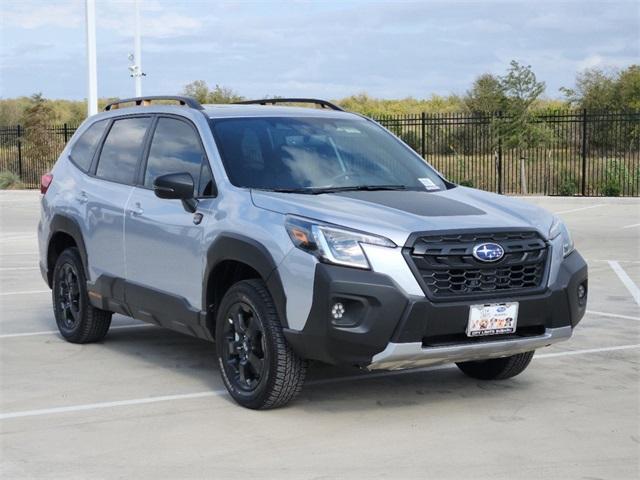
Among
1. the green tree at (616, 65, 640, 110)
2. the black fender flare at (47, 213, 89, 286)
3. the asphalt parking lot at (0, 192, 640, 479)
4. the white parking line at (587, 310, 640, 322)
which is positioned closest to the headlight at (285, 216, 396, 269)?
the asphalt parking lot at (0, 192, 640, 479)

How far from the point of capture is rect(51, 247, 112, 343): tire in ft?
28.4

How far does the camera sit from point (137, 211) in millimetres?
7738

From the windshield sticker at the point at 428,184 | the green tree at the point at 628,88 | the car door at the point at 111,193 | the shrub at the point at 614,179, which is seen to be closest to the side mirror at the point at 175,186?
the car door at the point at 111,193

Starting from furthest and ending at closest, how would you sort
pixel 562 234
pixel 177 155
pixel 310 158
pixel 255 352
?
pixel 177 155 → pixel 310 158 → pixel 562 234 → pixel 255 352

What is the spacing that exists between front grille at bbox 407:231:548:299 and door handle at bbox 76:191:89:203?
11.3 feet

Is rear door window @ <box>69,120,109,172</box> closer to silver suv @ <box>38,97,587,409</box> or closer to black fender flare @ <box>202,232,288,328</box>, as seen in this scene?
silver suv @ <box>38,97,587,409</box>

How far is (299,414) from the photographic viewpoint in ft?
21.4

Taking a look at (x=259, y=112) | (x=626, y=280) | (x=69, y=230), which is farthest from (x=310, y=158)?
(x=626, y=280)

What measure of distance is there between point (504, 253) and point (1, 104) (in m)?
70.6

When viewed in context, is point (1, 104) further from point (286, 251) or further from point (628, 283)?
point (286, 251)

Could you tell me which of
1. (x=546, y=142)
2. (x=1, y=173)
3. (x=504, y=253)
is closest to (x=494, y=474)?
(x=504, y=253)

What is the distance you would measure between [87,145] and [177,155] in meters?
1.67

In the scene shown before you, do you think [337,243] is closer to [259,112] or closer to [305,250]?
[305,250]

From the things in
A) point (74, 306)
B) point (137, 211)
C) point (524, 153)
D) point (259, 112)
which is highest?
point (259, 112)
